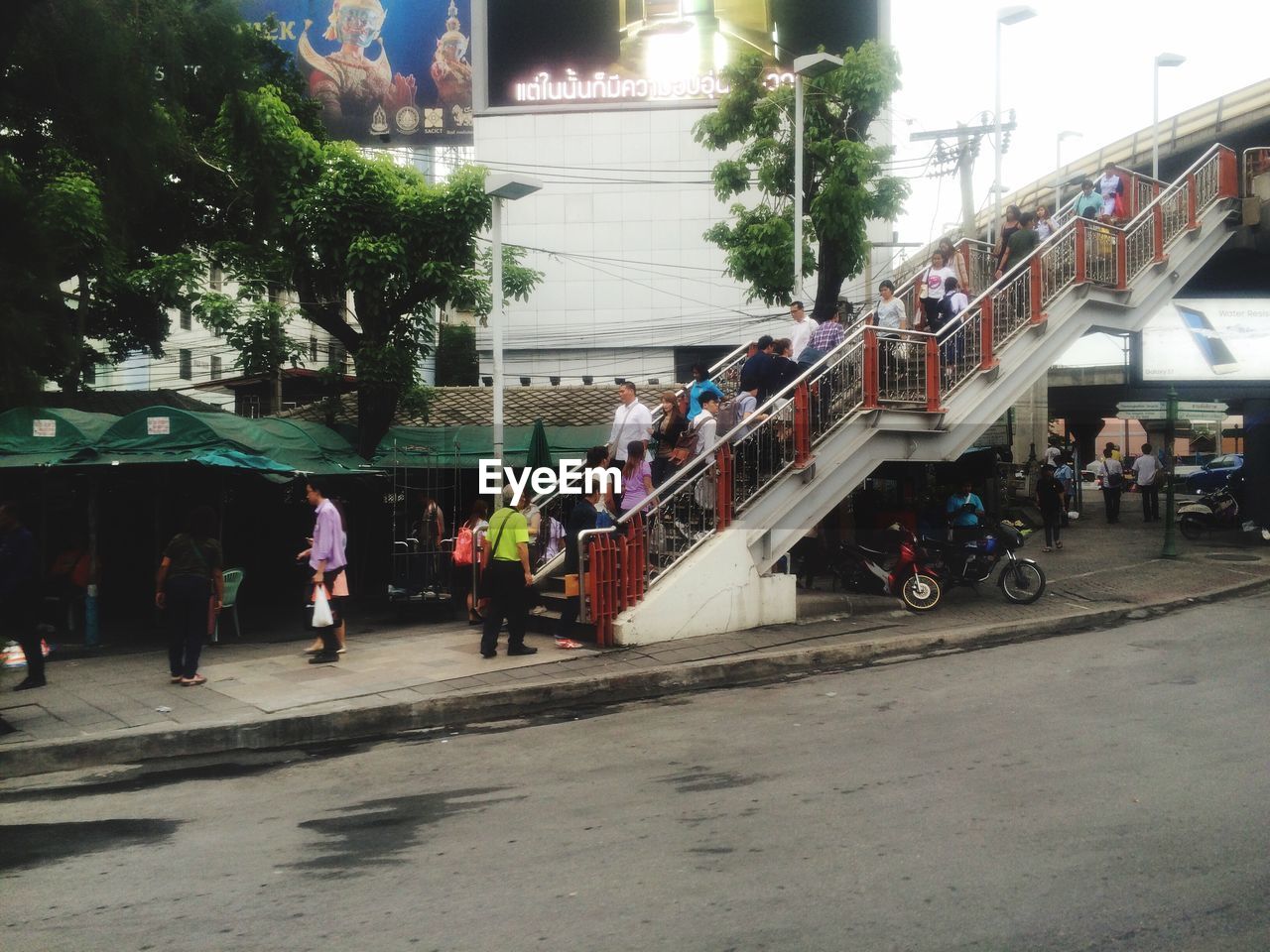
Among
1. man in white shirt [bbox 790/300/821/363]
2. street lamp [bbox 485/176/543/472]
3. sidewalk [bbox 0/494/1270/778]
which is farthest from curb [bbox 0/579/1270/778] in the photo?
man in white shirt [bbox 790/300/821/363]

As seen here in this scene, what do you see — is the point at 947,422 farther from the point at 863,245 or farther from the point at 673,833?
the point at 673,833

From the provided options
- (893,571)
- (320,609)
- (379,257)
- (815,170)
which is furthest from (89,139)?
(815,170)

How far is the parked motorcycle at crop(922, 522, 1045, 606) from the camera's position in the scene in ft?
43.5

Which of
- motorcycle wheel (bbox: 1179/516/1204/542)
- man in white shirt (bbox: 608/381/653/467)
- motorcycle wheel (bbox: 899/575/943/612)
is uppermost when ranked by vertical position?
man in white shirt (bbox: 608/381/653/467)

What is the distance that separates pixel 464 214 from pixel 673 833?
11.7 meters

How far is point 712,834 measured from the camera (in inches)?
218

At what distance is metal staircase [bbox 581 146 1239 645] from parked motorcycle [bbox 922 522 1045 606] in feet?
3.66

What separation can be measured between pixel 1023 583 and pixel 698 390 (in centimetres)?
460

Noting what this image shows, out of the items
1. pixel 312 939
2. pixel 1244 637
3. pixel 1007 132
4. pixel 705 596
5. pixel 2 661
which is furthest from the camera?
pixel 1007 132

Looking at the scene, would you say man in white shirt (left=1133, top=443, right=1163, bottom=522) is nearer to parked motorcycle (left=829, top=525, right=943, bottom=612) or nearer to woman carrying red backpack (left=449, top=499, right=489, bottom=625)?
parked motorcycle (left=829, top=525, right=943, bottom=612)

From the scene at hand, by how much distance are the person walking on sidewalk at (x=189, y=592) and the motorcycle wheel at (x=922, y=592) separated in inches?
302

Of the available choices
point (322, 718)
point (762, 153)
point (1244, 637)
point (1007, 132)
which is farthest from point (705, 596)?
point (1007, 132)

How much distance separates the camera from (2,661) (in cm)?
183

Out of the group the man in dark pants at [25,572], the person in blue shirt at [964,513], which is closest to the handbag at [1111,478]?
the person in blue shirt at [964,513]
